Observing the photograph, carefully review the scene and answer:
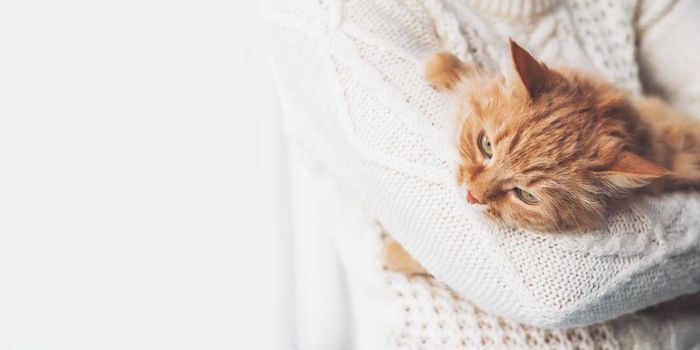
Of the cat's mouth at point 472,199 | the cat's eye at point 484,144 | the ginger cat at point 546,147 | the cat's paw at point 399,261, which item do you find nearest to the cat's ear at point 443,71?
the ginger cat at point 546,147

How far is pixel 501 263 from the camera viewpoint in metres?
0.89

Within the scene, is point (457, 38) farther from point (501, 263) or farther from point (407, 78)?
point (501, 263)

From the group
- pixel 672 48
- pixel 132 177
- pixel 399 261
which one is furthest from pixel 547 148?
pixel 132 177

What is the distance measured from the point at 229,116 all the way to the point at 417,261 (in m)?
0.56

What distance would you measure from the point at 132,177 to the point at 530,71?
0.83 metres

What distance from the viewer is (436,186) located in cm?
92

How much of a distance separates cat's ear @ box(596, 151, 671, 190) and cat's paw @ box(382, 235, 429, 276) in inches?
16.2

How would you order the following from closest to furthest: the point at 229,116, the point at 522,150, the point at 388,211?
the point at 522,150 → the point at 388,211 → the point at 229,116

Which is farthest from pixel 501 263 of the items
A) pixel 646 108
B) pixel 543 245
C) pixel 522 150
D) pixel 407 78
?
pixel 646 108

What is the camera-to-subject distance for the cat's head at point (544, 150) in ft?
2.80

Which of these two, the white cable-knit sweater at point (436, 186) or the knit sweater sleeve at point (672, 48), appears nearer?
the white cable-knit sweater at point (436, 186)

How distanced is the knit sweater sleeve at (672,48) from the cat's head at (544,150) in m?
0.42

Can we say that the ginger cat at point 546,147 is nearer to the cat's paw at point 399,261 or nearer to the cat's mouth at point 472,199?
the cat's mouth at point 472,199

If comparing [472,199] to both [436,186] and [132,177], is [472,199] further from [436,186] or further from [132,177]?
[132,177]
